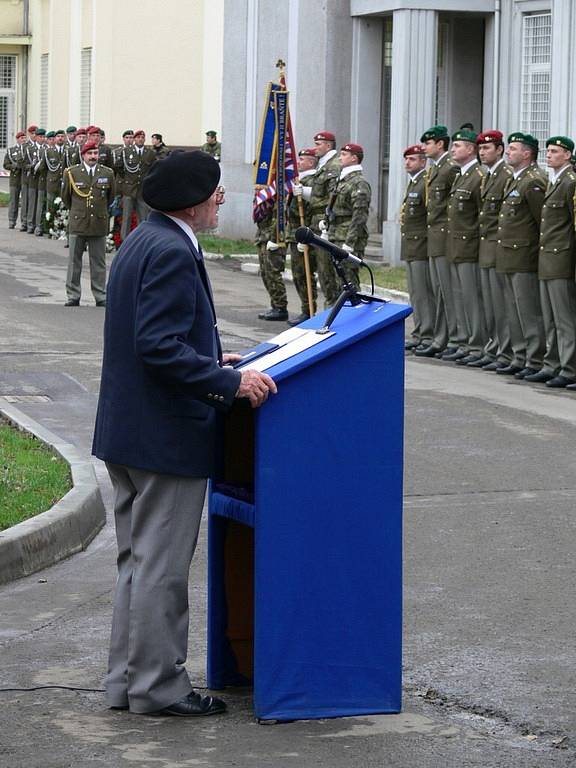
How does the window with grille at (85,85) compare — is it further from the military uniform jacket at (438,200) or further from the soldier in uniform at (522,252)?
the soldier in uniform at (522,252)

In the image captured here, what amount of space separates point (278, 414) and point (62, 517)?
3268mm

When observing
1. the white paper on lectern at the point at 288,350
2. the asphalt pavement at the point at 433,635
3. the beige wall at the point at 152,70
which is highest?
the beige wall at the point at 152,70

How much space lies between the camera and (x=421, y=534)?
877 cm

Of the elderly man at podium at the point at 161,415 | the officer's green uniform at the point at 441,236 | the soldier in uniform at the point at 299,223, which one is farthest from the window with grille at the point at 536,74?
the elderly man at podium at the point at 161,415

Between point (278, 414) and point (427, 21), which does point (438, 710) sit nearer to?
point (278, 414)

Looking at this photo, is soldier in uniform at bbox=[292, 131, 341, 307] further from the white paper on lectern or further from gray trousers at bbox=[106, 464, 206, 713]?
gray trousers at bbox=[106, 464, 206, 713]

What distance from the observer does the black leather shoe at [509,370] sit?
15375 mm

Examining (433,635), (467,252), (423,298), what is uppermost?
(467,252)

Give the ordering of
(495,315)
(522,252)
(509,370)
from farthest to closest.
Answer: (495,315)
(509,370)
(522,252)

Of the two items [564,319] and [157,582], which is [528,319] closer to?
[564,319]

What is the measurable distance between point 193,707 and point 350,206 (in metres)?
12.5

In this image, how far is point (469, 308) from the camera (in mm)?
16234

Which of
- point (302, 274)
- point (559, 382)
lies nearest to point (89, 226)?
point (302, 274)

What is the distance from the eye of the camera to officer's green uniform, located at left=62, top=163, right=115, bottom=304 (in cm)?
2078
